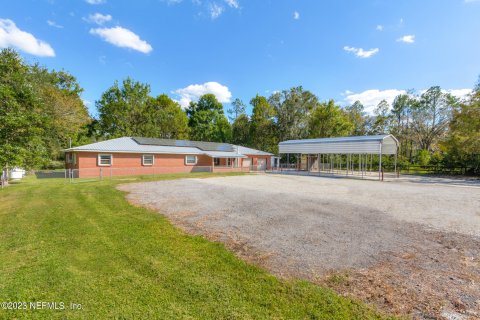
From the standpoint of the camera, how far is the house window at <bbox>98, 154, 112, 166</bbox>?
20391mm

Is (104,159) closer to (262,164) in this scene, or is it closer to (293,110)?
(262,164)

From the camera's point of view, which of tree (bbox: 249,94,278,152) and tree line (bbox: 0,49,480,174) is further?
tree (bbox: 249,94,278,152)

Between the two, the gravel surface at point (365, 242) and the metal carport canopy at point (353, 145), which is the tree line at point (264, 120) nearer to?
the metal carport canopy at point (353, 145)

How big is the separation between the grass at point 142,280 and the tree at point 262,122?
3991 cm

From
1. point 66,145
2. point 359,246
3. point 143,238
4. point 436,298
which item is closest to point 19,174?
point 66,145

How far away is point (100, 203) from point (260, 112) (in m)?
38.7

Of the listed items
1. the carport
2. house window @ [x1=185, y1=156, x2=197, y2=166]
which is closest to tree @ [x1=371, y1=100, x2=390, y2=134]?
the carport

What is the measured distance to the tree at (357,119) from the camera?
152 ft

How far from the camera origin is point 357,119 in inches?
1845

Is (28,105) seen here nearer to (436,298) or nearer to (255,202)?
(255,202)

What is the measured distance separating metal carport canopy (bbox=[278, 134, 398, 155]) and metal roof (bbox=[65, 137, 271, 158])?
7.79 m

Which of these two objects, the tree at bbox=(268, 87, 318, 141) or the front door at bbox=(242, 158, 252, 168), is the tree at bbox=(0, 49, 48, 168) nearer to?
the front door at bbox=(242, 158, 252, 168)

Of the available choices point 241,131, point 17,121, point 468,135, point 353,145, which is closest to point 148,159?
point 17,121

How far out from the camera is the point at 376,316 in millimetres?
2779
